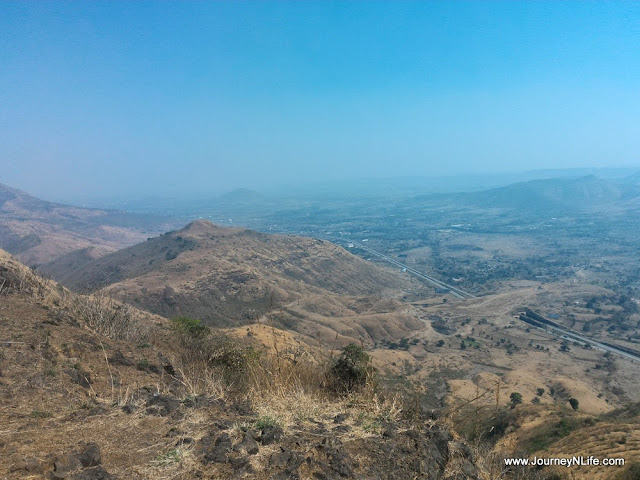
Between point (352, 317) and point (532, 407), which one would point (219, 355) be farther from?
point (352, 317)

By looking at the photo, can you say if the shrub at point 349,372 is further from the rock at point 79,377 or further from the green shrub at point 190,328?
the green shrub at point 190,328

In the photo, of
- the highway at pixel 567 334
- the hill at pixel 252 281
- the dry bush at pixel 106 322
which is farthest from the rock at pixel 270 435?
the highway at pixel 567 334

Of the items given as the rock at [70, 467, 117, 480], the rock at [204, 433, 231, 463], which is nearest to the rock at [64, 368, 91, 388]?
the rock at [70, 467, 117, 480]

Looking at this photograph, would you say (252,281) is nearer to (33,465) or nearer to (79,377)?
(79,377)

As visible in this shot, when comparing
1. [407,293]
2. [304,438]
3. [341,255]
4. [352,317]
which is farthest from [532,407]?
[341,255]

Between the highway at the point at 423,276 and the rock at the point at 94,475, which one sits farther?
the highway at the point at 423,276

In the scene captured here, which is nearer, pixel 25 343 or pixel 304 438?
pixel 304 438
